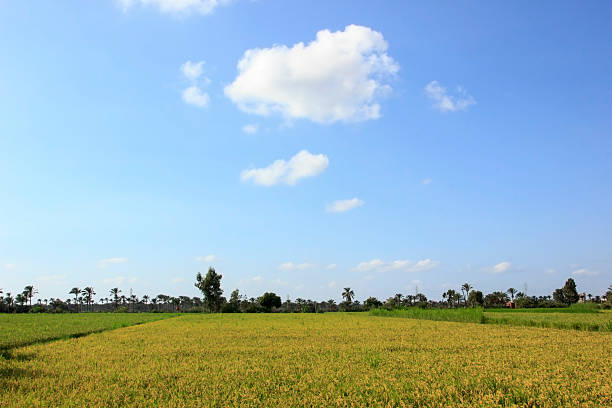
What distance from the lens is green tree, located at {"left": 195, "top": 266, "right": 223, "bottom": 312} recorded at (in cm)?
10719

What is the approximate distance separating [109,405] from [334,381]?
202 inches

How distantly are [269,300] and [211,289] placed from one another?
16933mm

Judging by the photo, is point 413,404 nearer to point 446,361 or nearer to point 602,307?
point 446,361

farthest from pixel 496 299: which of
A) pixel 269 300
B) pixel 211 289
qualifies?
pixel 211 289

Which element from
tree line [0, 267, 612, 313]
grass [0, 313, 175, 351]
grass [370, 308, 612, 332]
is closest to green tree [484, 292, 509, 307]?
tree line [0, 267, 612, 313]

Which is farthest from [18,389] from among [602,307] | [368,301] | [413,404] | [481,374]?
[368,301]

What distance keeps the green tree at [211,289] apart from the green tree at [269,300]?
1246 centimetres

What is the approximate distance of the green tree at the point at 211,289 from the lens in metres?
107

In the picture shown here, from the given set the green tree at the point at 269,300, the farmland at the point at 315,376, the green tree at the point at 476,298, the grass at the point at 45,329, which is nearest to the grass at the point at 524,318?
the farmland at the point at 315,376

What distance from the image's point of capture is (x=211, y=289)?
108 meters

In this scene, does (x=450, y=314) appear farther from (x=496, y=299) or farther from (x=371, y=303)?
(x=496, y=299)

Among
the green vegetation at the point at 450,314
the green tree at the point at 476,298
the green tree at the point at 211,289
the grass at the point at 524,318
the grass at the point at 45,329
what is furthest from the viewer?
the green tree at the point at 476,298

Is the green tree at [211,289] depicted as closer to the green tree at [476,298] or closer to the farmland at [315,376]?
the green tree at [476,298]

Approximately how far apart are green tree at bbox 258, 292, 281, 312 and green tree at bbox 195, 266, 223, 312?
1246cm
